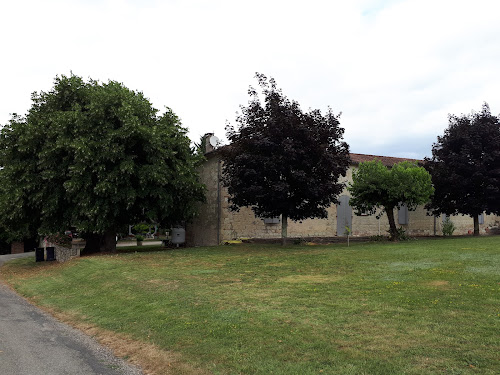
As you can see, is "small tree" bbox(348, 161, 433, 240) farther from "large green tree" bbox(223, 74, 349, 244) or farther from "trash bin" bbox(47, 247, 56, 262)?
"trash bin" bbox(47, 247, 56, 262)

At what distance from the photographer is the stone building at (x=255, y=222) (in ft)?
82.1

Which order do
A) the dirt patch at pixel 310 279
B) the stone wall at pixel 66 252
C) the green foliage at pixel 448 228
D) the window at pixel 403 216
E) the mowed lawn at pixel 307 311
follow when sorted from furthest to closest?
the green foliage at pixel 448 228, the window at pixel 403 216, the stone wall at pixel 66 252, the dirt patch at pixel 310 279, the mowed lawn at pixel 307 311

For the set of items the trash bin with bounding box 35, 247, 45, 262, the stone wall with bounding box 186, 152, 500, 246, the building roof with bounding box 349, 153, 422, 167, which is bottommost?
the trash bin with bounding box 35, 247, 45, 262

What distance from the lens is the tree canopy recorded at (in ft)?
89.4

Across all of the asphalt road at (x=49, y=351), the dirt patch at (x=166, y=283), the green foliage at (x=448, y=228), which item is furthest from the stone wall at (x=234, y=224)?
the asphalt road at (x=49, y=351)

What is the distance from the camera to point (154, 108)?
2153 centimetres

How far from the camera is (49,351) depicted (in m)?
7.18

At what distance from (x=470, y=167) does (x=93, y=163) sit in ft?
77.4

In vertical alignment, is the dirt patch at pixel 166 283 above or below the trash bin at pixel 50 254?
above

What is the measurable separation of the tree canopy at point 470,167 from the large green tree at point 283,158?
1092 cm

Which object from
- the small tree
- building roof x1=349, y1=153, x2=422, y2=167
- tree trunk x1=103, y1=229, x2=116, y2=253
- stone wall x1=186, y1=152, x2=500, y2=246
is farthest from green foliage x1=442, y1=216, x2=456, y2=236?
tree trunk x1=103, y1=229, x2=116, y2=253

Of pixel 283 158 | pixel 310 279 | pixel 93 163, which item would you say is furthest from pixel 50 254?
pixel 310 279

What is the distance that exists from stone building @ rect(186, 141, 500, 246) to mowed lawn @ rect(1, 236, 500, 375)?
9411 millimetres

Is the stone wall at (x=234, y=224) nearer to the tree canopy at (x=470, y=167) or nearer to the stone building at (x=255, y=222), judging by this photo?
the stone building at (x=255, y=222)
